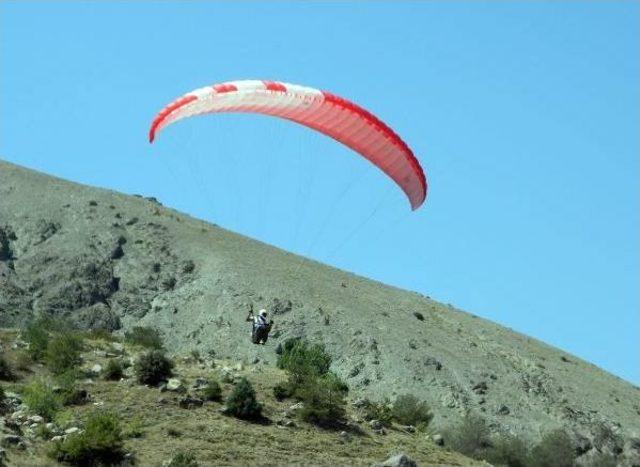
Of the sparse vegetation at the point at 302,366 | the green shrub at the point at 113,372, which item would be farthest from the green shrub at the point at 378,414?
the green shrub at the point at 113,372

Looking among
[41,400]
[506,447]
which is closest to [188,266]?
[506,447]

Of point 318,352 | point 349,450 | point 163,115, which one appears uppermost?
point 163,115

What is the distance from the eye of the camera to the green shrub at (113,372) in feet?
149

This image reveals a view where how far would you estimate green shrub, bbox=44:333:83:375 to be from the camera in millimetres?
46000

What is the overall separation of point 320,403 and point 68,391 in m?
8.07

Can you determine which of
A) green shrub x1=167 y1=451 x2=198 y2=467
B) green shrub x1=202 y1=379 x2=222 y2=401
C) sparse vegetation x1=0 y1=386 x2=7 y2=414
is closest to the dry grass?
green shrub x1=202 y1=379 x2=222 y2=401

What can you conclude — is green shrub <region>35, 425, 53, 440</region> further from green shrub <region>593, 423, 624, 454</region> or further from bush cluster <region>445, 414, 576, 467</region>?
green shrub <region>593, 423, 624, 454</region>

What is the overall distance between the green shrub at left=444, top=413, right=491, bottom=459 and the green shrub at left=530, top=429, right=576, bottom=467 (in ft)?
7.85

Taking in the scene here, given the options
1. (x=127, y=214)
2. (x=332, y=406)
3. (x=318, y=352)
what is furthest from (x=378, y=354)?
(x=332, y=406)

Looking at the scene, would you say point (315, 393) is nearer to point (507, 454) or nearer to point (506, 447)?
point (507, 454)

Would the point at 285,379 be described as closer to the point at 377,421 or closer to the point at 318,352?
the point at 377,421

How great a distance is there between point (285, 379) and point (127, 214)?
2039 inches

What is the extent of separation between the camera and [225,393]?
45.6 m

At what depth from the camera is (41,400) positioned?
41.3 meters
